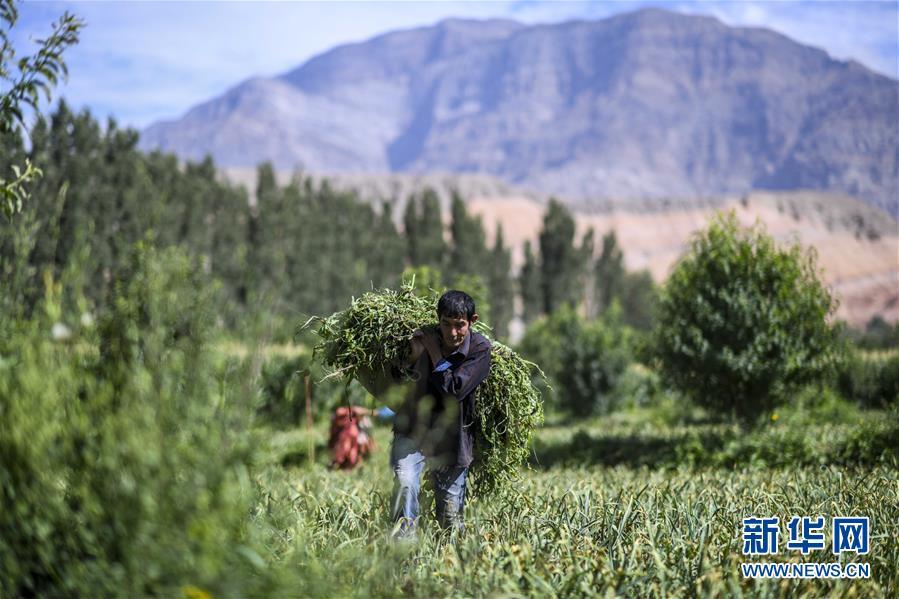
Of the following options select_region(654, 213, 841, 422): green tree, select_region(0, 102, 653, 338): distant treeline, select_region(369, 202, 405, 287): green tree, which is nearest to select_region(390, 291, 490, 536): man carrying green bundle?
select_region(654, 213, 841, 422): green tree

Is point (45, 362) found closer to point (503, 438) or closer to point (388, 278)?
point (503, 438)

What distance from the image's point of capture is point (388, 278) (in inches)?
1900

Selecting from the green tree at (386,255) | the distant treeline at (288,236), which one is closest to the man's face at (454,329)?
the distant treeline at (288,236)

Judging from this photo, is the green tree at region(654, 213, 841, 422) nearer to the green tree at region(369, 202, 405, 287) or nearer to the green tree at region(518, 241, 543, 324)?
the green tree at region(369, 202, 405, 287)

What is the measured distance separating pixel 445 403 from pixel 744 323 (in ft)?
28.4

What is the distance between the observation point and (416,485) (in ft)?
16.0

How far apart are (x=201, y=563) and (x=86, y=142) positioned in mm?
34122

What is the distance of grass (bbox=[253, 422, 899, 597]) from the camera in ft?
12.5

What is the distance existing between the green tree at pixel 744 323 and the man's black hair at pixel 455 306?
27.2ft

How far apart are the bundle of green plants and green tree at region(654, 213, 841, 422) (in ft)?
25.4

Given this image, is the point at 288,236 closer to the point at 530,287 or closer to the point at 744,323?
the point at 530,287

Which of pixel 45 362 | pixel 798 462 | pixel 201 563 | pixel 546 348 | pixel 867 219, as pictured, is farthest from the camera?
pixel 867 219

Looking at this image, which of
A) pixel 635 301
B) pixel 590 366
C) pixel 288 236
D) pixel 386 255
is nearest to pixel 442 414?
pixel 590 366

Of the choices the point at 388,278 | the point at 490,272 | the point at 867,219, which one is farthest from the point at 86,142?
the point at 867,219
